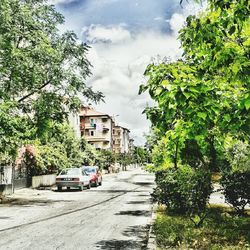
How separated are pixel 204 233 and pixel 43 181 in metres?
26.2

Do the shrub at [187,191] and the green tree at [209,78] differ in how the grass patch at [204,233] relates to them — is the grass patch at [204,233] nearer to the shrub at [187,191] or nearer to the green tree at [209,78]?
the shrub at [187,191]

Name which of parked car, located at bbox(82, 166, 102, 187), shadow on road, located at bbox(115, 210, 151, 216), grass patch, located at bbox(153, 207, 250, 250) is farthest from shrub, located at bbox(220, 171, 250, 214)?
parked car, located at bbox(82, 166, 102, 187)

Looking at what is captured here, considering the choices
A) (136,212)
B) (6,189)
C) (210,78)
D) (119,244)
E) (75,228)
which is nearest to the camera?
(210,78)

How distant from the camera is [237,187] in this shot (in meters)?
13.3

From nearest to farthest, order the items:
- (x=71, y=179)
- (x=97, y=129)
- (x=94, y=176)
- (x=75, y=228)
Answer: (x=75, y=228) → (x=71, y=179) → (x=94, y=176) → (x=97, y=129)

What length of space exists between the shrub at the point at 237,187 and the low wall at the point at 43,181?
2133 cm

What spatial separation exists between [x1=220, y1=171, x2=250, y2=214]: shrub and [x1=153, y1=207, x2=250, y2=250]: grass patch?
60 cm

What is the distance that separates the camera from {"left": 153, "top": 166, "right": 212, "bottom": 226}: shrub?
1124 cm

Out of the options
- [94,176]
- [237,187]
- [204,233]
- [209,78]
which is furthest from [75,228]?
[94,176]

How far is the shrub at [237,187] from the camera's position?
1311 centimetres

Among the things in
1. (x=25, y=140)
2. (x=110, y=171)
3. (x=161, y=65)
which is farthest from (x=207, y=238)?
(x=110, y=171)

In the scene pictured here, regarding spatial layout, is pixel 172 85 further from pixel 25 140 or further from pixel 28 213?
pixel 25 140

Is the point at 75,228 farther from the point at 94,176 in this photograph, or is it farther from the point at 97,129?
the point at 97,129

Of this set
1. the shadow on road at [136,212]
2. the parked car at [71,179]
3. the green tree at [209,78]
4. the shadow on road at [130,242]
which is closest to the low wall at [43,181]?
the parked car at [71,179]
